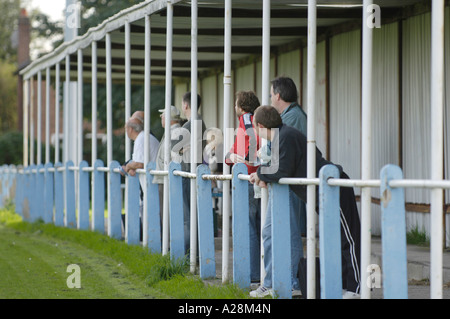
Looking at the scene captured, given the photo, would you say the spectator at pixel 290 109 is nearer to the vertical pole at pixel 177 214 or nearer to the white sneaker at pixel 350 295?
the white sneaker at pixel 350 295

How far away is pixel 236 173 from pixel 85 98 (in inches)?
987

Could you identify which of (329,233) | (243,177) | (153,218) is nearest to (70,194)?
(153,218)

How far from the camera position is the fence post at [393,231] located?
16.9 ft

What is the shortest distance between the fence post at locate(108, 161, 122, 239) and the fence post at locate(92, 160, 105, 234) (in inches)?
35.3

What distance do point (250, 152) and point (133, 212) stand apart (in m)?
4.21

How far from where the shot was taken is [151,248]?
36.2 feet

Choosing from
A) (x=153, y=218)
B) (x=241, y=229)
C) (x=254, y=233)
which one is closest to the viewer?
(x=241, y=229)

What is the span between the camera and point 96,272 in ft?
33.1

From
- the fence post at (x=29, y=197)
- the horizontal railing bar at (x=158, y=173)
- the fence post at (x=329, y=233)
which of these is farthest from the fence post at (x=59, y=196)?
the fence post at (x=329, y=233)

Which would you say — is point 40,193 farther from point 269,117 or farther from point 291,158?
point 291,158

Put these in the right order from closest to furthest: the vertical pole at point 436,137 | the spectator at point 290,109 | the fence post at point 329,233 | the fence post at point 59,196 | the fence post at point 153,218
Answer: the vertical pole at point 436,137 → the fence post at point 329,233 → the spectator at point 290,109 → the fence post at point 153,218 → the fence post at point 59,196

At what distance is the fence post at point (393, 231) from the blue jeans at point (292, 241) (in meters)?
2.27

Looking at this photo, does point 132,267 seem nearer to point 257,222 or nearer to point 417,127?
point 257,222

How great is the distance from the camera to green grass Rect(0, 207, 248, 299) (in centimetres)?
836
